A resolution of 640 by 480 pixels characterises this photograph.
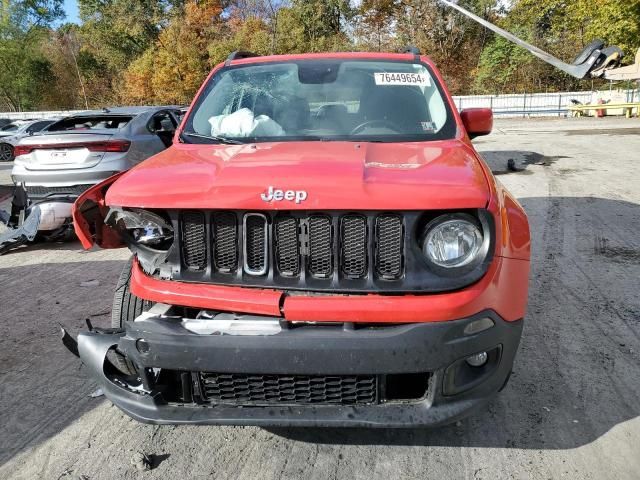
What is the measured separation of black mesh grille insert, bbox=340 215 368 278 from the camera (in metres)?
2.19

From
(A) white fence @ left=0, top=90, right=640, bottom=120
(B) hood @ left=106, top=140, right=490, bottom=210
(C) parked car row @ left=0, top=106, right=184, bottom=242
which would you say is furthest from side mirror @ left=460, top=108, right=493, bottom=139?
(A) white fence @ left=0, top=90, right=640, bottom=120

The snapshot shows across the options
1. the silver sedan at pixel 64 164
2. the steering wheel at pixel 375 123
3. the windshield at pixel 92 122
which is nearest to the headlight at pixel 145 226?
the steering wheel at pixel 375 123

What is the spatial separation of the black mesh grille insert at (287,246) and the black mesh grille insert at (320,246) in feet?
0.20

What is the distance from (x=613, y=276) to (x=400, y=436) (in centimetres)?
318

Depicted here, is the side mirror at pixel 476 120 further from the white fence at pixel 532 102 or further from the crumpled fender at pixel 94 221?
the white fence at pixel 532 102

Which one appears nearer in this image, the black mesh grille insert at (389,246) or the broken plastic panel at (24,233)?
the black mesh grille insert at (389,246)

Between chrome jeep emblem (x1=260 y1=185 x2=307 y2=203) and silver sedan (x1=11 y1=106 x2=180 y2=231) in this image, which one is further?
silver sedan (x1=11 y1=106 x2=180 y2=231)

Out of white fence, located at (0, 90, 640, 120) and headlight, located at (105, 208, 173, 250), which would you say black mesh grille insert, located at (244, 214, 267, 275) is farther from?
white fence, located at (0, 90, 640, 120)

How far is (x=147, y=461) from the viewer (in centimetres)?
252

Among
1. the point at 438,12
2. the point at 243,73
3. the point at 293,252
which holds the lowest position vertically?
the point at 293,252

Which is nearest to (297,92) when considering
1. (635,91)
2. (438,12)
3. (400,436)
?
(400,436)

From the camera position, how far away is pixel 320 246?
2.23 m

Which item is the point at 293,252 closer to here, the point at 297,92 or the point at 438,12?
the point at 297,92

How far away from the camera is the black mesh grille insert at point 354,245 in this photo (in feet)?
7.18
